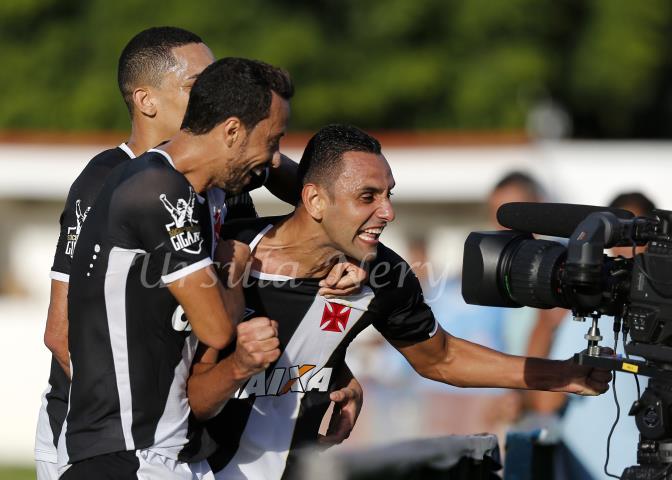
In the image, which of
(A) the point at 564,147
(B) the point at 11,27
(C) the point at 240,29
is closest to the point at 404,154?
(A) the point at 564,147

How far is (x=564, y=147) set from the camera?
12414mm

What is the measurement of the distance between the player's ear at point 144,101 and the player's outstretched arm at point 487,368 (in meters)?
1.18

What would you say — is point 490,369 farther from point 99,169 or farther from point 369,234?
point 99,169

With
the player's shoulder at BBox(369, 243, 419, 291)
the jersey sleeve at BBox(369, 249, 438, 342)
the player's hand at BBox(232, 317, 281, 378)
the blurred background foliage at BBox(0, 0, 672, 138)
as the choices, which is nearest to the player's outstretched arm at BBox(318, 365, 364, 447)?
the jersey sleeve at BBox(369, 249, 438, 342)

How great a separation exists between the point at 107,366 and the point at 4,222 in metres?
11.0

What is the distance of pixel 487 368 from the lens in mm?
4227

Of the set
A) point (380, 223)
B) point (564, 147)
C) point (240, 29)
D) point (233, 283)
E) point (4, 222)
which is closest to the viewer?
point (233, 283)

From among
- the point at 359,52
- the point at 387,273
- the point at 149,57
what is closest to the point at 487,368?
the point at 387,273

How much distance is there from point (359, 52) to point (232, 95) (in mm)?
13722

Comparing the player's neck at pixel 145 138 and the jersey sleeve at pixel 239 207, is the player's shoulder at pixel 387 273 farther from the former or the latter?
the player's neck at pixel 145 138

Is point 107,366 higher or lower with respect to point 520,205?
lower

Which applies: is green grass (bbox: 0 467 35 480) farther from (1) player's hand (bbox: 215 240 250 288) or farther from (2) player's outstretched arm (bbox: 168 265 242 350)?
(2) player's outstretched arm (bbox: 168 265 242 350)

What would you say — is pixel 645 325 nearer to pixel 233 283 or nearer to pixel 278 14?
pixel 233 283

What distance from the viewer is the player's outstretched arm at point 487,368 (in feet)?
13.2
